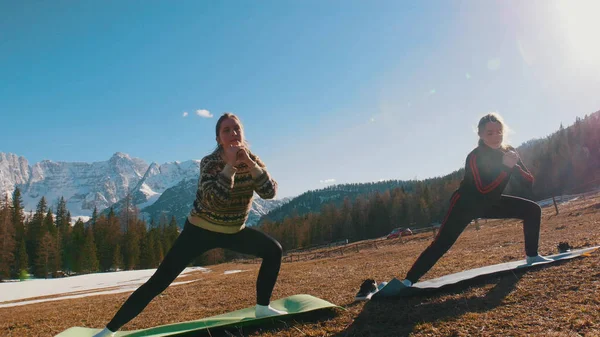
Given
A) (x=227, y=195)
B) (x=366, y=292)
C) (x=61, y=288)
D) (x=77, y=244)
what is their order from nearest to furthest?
(x=227, y=195), (x=366, y=292), (x=61, y=288), (x=77, y=244)

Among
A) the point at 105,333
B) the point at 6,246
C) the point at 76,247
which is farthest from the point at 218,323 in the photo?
the point at 76,247

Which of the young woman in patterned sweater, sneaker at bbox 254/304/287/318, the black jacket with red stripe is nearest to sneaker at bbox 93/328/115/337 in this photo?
the young woman in patterned sweater

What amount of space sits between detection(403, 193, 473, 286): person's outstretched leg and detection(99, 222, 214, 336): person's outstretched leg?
2.97 meters

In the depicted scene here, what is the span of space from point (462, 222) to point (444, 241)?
428 mm

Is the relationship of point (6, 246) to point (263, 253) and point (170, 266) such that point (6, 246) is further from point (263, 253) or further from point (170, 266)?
point (263, 253)

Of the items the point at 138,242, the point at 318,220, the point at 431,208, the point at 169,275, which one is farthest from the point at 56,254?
the point at 431,208

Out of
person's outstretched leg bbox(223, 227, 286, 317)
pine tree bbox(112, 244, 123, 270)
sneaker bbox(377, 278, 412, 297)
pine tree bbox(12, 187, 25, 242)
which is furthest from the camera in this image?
pine tree bbox(112, 244, 123, 270)

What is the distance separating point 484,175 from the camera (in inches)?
207

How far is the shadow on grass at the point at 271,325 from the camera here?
411 centimetres

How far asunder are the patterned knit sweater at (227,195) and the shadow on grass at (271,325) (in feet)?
3.92

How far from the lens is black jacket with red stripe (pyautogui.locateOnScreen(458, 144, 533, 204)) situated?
5.26 m

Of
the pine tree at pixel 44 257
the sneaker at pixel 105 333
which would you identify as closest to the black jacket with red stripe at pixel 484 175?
the sneaker at pixel 105 333

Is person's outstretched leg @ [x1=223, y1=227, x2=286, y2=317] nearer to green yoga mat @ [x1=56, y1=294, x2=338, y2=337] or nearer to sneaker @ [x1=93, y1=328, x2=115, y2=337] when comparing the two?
green yoga mat @ [x1=56, y1=294, x2=338, y2=337]

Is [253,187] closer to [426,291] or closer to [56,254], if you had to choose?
[426,291]
